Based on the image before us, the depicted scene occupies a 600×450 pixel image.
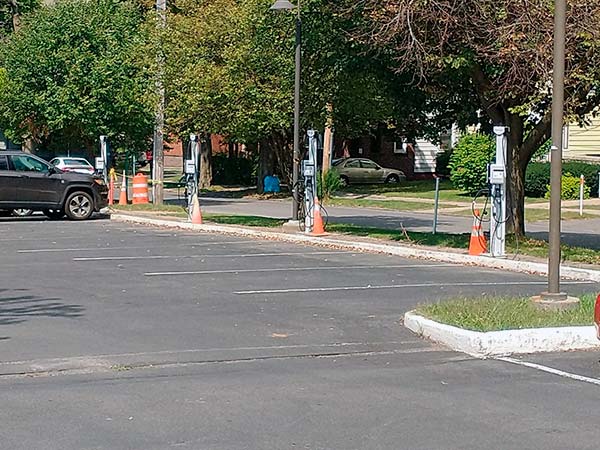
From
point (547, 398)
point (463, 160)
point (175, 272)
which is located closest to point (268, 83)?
point (463, 160)

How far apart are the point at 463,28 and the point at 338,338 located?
840 cm

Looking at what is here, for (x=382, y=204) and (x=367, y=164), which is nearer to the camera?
(x=382, y=204)

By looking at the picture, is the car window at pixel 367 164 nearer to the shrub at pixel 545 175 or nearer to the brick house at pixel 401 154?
the brick house at pixel 401 154

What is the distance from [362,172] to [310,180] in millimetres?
29367

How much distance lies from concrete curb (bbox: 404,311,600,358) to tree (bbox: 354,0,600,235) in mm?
6973

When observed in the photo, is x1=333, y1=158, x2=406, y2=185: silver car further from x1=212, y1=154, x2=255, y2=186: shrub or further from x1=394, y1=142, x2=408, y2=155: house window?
x1=212, y1=154, x2=255, y2=186: shrub

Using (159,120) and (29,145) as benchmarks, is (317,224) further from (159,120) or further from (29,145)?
(29,145)

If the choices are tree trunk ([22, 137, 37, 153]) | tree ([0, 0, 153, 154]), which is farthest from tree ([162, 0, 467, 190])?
tree trunk ([22, 137, 37, 153])

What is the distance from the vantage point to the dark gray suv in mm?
26031

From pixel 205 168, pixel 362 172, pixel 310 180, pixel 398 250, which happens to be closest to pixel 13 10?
pixel 205 168

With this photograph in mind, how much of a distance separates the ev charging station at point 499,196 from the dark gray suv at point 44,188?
1281 cm

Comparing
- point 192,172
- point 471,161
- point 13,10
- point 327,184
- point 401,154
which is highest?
point 13,10

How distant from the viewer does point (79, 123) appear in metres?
36.0

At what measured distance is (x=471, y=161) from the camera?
4106 cm
